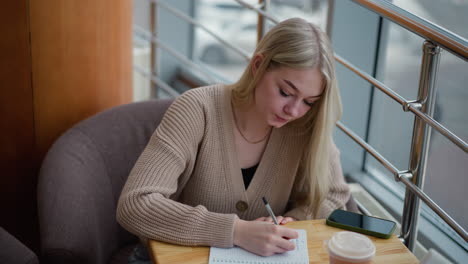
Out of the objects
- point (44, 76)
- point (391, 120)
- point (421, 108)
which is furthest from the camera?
point (391, 120)

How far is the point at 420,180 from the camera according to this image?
167 cm

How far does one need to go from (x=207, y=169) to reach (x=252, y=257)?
43cm

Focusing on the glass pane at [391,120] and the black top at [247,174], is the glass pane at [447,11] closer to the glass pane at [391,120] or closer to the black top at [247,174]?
the glass pane at [391,120]

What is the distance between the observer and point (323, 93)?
166 centimetres

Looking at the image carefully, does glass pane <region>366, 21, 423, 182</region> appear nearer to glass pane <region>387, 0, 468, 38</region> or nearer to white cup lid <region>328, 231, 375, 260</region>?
glass pane <region>387, 0, 468, 38</region>

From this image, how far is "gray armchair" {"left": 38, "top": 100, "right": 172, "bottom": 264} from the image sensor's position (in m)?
1.64

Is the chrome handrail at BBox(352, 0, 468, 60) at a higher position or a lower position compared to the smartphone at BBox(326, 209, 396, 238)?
higher

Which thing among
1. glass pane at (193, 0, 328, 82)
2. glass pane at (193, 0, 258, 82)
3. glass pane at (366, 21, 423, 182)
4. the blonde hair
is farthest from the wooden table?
glass pane at (193, 0, 258, 82)

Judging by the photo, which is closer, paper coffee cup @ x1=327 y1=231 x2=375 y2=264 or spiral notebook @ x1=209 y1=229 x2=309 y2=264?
paper coffee cup @ x1=327 y1=231 x2=375 y2=264

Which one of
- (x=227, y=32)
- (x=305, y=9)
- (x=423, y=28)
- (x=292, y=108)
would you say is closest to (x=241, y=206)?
(x=292, y=108)

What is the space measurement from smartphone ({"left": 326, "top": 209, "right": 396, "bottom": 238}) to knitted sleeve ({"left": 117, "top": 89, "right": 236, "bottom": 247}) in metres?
0.27

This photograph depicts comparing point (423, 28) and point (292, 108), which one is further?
point (292, 108)

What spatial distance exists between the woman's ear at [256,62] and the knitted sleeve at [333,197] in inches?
13.4

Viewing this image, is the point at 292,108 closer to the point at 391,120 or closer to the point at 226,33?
the point at 391,120
